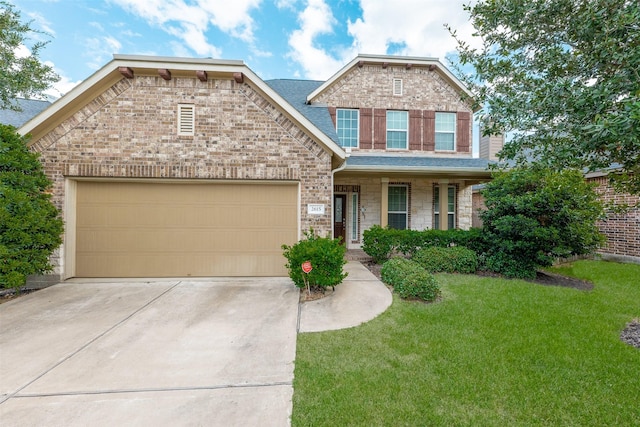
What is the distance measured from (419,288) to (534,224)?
3766mm

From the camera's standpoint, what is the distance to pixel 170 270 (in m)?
6.80

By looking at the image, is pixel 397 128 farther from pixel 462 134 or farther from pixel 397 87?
pixel 462 134

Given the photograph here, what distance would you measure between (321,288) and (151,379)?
3.37 metres

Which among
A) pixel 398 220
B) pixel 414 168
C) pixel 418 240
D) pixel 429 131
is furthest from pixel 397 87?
pixel 418 240

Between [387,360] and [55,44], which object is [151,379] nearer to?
[387,360]

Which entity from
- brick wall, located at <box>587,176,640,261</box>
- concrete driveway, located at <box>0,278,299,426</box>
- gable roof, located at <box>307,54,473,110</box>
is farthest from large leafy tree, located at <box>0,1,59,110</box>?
brick wall, located at <box>587,176,640,261</box>

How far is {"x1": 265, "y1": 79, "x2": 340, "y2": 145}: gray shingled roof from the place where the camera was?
9484 mm

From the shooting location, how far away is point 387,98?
11180 mm

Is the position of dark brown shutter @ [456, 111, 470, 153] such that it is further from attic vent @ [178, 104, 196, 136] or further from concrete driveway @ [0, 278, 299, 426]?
attic vent @ [178, 104, 196, 136]

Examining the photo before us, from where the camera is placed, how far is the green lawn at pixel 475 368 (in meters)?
2.45

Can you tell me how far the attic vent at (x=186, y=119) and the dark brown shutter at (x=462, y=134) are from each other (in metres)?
9.99

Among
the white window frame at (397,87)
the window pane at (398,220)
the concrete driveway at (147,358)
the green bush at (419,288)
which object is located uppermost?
the white window frame at (397,87)

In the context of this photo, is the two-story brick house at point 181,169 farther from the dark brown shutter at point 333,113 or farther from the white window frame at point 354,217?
the dark brown shutter at point 333,113

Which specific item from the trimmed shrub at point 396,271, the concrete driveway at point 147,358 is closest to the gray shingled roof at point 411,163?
the trimmed shrub at point 396,271
